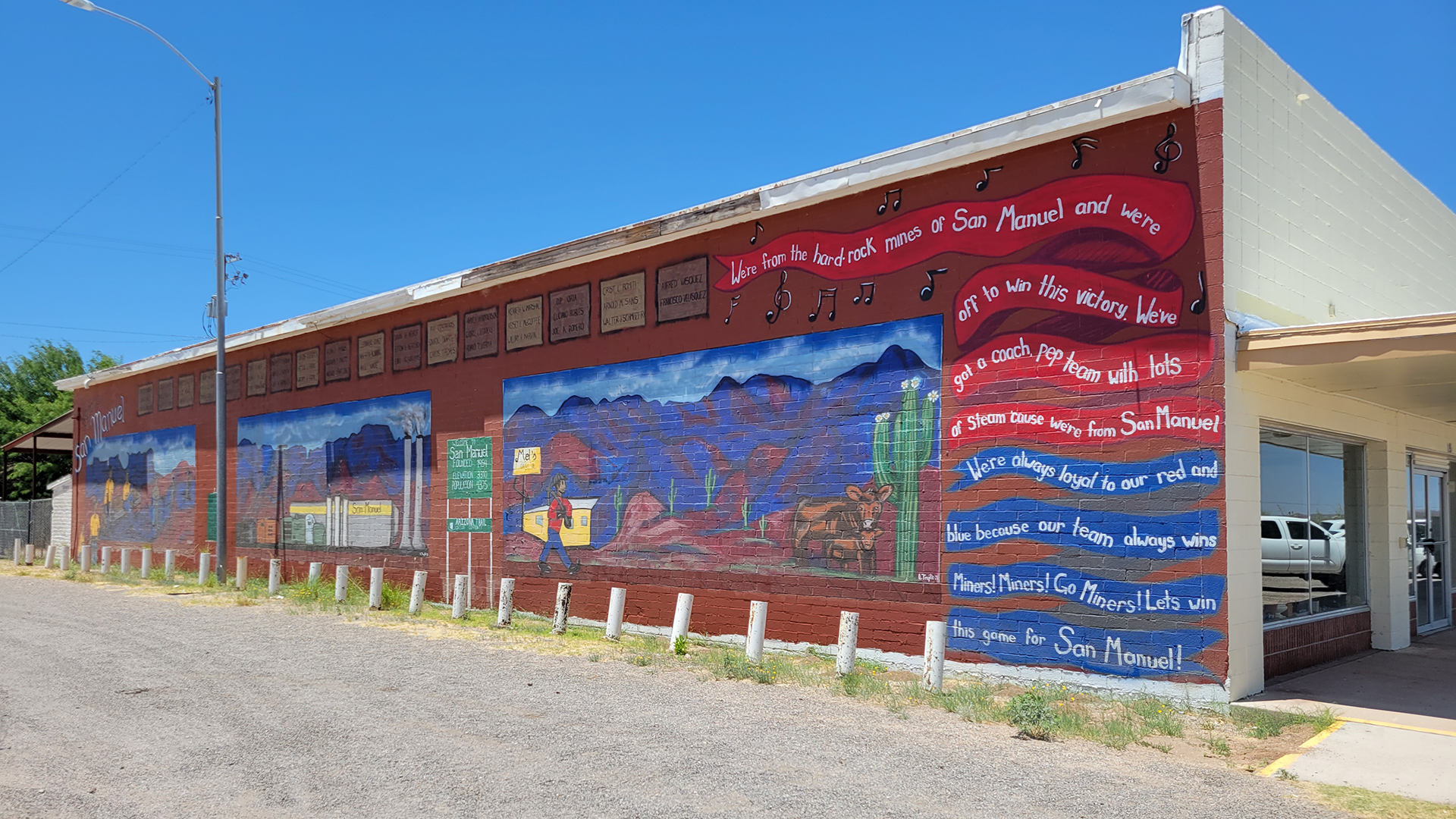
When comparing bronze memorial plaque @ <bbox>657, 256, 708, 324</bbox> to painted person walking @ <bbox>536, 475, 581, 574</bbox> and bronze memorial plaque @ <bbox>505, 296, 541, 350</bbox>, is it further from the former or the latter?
painted person walking @ <bbox>536, 475, 581, 574</bbox>

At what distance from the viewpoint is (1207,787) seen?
6.77 meters

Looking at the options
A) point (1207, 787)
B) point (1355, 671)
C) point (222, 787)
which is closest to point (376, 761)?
point (222, 787)

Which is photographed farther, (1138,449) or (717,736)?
(1138,449)

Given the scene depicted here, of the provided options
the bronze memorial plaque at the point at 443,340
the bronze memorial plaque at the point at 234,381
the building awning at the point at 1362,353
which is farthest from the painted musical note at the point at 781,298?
the bronze memorial plaque at the point at 234,381

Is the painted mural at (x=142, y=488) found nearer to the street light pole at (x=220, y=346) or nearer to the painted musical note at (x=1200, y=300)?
the street light pole at (x=220, y=346)

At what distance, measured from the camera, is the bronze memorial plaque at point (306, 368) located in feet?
70.8

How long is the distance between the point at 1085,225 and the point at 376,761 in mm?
8040

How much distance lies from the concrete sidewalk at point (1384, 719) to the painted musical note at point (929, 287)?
5.12 m

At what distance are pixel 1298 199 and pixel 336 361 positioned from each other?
1731 cm

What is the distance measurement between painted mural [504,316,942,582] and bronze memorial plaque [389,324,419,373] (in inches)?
122

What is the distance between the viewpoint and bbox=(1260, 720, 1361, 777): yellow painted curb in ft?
23.7

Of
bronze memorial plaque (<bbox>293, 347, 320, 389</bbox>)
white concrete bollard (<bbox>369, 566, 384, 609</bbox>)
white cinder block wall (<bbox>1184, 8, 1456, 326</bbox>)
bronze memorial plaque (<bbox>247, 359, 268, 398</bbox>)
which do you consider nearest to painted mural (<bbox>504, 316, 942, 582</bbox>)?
white concrete bollard (<bbox>369, 566, 384, 609</bbox>)

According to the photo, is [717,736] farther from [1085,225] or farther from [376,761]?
[1085,225]

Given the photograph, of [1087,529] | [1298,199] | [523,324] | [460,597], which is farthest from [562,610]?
[1298,199]
